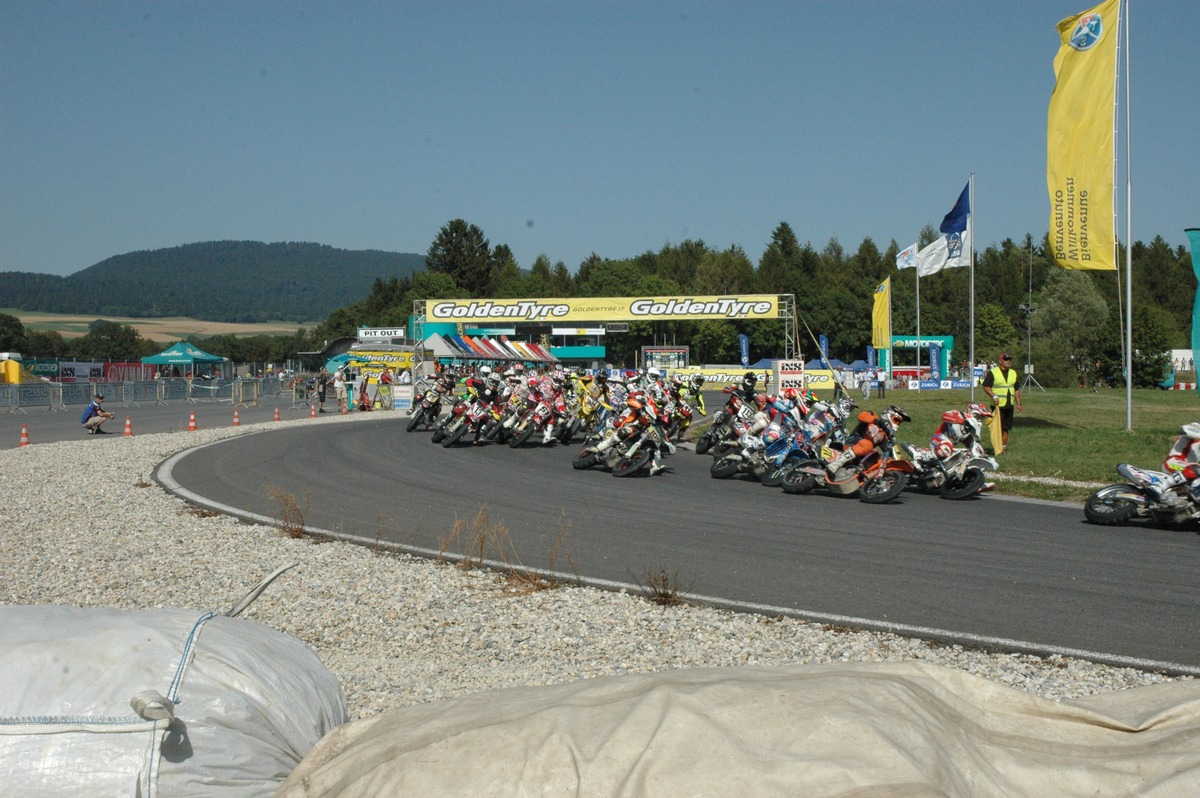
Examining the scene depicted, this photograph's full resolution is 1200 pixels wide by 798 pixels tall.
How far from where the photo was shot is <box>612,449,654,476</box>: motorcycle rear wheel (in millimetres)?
15531

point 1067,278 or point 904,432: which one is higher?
point 1067,278

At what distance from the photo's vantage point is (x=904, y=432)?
70.2ft

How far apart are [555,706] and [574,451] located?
1750 cm

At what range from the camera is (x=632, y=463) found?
15680 mm

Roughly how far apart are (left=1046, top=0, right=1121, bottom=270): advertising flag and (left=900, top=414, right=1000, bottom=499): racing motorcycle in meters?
7.27

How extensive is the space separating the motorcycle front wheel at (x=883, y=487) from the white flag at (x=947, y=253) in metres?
17.4

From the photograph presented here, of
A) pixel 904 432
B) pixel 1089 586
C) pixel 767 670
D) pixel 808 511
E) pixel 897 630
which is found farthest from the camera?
pixel 904 432

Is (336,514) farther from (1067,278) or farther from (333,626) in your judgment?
(1067,278)

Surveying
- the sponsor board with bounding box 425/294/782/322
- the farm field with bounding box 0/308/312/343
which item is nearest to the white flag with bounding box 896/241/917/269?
the sponsor board with bounding box 425/294/782/322

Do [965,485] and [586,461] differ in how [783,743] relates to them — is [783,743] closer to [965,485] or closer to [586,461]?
[965,485]

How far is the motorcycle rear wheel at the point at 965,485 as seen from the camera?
41.3ft

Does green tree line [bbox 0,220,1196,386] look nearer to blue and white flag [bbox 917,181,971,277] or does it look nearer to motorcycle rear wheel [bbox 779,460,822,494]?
blue and white flag [bbox 917,181,971,277]

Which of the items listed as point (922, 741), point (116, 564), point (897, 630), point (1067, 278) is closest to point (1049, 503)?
point (897, 630)

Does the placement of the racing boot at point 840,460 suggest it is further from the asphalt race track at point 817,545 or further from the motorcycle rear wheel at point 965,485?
the motorcycle rear wheel at point 965,485
